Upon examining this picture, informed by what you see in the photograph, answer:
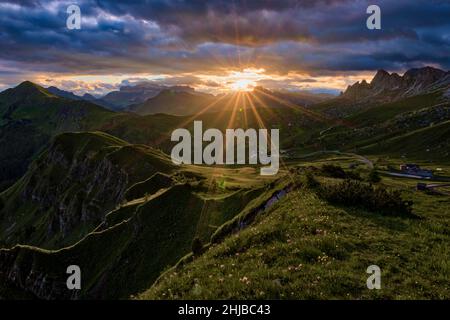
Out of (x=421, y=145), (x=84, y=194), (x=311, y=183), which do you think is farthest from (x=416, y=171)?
(x=84, y=194)

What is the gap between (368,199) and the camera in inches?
1188

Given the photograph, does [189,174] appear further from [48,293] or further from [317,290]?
[317,290]

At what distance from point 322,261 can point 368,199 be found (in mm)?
14123

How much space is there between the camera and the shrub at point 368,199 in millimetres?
29422

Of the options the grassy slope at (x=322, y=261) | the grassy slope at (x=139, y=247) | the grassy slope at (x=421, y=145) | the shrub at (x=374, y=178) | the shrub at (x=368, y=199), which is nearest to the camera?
the grassy slope at (x=322, y=261)

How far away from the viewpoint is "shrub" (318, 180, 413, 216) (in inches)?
1158

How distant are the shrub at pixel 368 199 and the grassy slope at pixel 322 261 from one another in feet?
6.95

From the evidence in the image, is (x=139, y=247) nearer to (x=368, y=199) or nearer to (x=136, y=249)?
(x=136, y=249)

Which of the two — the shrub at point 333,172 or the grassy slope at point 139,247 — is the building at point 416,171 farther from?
the grassy slope at point 139,247

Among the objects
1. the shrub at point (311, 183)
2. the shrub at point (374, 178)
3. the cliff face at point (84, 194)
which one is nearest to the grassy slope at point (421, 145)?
the shrub at point (374, 178)

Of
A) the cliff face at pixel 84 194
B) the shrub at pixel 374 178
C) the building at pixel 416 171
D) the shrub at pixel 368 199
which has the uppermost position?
the shrub at pixel 368 199

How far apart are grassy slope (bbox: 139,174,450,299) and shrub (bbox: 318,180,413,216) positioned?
6.95 ft

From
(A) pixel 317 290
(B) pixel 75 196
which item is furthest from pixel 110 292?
(B) pixel 75 196

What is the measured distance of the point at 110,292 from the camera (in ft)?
169
